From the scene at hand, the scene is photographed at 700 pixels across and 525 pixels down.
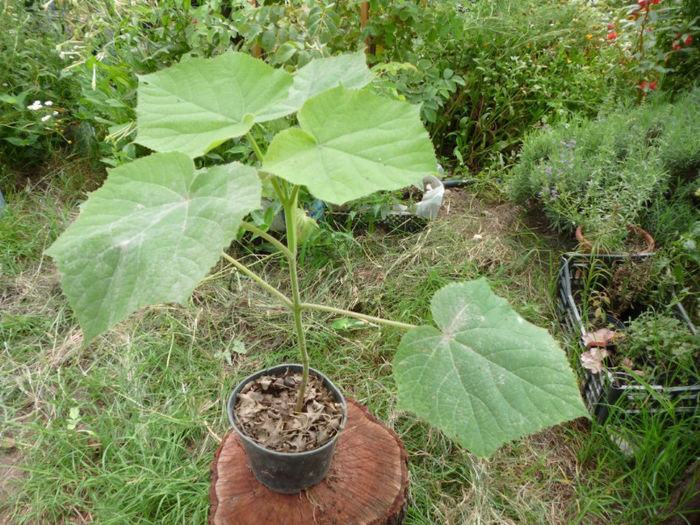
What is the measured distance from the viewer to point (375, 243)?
2.50 meters

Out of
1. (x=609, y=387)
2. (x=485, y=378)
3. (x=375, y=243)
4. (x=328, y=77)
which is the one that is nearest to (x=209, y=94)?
(x=328, y=77)

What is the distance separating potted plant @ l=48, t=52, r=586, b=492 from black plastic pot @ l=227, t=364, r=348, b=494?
1.22 ft

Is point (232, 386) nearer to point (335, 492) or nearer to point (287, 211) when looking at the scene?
point (335, 492)

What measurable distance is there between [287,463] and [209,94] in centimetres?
84

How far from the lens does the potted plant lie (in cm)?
67

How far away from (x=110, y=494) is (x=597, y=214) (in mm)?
2145

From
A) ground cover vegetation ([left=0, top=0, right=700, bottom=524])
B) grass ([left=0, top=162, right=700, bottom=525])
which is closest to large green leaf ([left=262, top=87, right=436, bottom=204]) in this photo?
ground cover vegetation ([left=0, top=0, right=700, bottom=524])

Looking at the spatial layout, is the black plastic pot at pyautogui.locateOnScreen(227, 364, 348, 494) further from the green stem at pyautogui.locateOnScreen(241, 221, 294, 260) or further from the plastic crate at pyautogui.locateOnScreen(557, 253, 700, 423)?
the plastic crate at pyautogui.locateOnScreen(557, 253, 700, 423)

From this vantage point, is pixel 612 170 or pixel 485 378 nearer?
pixel 485 378

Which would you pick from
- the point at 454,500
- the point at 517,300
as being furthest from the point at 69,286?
the point at 517,300

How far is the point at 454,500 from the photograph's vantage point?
5.25 feet

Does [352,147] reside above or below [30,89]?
above

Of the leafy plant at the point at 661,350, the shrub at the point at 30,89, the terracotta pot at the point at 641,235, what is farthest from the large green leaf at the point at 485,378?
the shrub at the point at 30,89

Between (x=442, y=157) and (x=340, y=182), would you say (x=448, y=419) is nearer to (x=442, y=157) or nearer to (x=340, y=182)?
(x=340, y=182)
